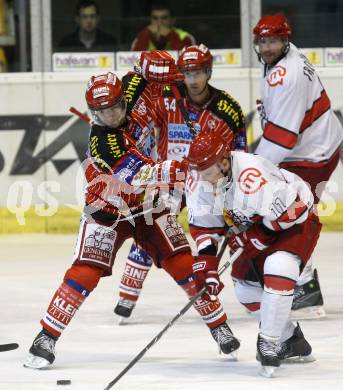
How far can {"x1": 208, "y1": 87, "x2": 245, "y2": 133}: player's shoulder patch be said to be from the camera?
6691 millimetres

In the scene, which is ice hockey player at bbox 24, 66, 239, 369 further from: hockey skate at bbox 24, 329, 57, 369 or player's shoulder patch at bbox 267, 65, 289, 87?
player's shoulder patch at bbox 267, 65, 289, 87

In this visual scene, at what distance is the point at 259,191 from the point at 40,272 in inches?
130

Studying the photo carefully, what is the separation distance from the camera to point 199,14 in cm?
945

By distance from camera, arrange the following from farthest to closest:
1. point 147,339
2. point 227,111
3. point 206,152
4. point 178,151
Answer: point 178,151 < point 227,111 < point 147,339 < point 206,152

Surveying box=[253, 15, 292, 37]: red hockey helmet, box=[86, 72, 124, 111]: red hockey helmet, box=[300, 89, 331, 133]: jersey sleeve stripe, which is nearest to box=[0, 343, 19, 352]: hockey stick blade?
box=[86, 72, 124, 111]: red hockey helmet

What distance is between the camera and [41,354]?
5680mm

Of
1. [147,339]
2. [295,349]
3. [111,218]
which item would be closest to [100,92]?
[111,218]

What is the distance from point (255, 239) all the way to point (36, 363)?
3.69 feet

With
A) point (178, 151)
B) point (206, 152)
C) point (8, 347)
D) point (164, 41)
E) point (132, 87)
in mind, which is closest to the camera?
point (206, 152)

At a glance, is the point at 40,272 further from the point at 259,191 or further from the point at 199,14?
the point at 259,191

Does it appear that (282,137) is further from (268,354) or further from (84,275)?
(268,354)

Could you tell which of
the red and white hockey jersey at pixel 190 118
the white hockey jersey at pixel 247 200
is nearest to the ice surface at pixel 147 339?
the white hockey jersey at pixel 247 200

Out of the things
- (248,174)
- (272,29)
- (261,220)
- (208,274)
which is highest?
(272,29)

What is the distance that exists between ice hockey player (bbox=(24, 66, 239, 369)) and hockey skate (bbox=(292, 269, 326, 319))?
100 centimetres
